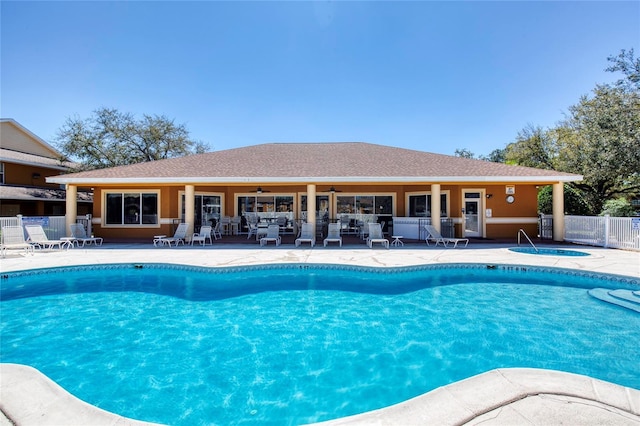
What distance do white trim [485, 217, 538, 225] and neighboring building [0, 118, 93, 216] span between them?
27761mm

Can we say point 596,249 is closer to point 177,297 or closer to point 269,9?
point 177,297

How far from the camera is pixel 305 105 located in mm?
22250

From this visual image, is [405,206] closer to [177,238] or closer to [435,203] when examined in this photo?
[435,203]

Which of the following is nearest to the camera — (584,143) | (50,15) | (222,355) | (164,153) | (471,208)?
(222,355)

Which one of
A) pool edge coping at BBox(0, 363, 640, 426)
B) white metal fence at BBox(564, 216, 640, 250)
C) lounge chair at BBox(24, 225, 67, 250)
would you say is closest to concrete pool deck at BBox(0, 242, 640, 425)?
pool edge coping at BBox(0, 363, 640, 426)

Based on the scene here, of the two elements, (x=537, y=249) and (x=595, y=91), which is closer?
(x=537, y=249)

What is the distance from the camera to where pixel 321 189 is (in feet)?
57.2

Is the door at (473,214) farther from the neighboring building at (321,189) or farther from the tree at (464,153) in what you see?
the tree at (464,153)

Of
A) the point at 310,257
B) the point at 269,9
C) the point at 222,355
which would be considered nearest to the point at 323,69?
the point at 269,9

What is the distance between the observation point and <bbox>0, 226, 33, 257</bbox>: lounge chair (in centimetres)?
1114

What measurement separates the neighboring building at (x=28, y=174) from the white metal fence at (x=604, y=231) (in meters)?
30.5

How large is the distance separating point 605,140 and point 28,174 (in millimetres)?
36264

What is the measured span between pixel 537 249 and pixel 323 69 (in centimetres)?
1475

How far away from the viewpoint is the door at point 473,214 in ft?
51.7
